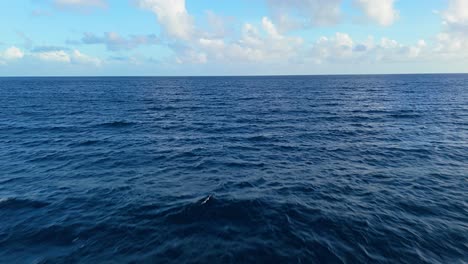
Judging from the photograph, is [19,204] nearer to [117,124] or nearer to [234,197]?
[234,197]

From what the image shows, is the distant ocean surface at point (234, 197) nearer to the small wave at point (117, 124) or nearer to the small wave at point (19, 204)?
the small wave at point (19, 204)

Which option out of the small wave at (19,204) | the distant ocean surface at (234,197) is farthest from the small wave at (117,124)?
the small wave at (19,204)

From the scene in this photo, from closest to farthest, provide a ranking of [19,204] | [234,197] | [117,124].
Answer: [19,204], [234,197], [117,124]

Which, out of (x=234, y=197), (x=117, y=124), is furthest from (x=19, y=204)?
(x=117, y=124)

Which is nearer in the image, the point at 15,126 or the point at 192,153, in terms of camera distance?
the point at 192,153

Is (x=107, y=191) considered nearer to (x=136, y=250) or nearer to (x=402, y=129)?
(x=136, y=250)

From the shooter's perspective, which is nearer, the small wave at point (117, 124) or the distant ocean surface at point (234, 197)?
the distant ocean surface at point (234, 197)

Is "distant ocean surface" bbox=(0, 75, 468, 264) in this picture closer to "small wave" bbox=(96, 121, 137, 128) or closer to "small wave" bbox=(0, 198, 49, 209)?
"small wave" bbox=(0, 198, 49, 209)

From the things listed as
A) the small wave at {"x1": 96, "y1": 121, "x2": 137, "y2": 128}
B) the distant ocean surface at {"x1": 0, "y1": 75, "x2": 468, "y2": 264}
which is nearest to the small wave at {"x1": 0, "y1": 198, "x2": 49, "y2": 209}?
the distant ocean surface at {"x1": 0, "y1": 75, "x2": 468, "y2": 264}

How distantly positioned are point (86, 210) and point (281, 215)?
550 inches

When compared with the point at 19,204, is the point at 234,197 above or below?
below

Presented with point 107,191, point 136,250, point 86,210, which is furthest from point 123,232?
point 107,191

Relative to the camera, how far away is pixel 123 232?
15070 millimetres

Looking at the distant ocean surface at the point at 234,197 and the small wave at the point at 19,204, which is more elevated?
the small wave at the point at 19,204
